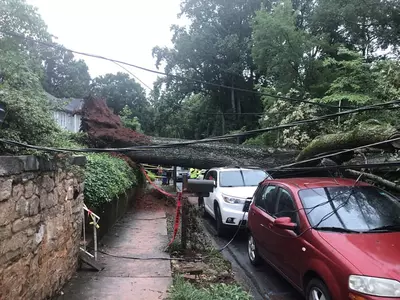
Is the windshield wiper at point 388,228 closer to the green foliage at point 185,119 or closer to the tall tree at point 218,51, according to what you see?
the tall tree at point 218,51

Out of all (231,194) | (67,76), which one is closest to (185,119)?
(67,76)

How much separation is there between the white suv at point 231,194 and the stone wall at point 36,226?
12.8ft

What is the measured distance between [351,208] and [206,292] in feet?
7.17

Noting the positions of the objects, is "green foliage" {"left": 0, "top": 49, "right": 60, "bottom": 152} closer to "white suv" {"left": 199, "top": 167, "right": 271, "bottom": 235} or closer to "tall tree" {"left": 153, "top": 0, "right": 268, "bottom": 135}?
"white suv" {"left": 199, "top": 167, "right": 271, "bottom": 235}

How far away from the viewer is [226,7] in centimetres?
2861

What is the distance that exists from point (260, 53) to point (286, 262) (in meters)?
15.4

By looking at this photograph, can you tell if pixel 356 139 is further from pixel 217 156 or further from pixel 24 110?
pixel 217 156

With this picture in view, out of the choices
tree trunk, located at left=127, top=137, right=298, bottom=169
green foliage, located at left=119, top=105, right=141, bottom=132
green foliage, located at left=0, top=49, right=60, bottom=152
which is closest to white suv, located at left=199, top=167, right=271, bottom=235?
tree trunk, located at left=127, top=137, right=298, bottom=169

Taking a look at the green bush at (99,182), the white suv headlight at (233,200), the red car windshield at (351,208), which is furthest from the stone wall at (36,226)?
the white suv headlight at (233,200)

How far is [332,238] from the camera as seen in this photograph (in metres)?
4.03

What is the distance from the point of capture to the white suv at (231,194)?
27.5ft

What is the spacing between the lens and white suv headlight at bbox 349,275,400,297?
10.7 ft

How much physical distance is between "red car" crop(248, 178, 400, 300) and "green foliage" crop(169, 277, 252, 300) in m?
0.71

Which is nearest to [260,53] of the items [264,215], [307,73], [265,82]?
[307,73]
